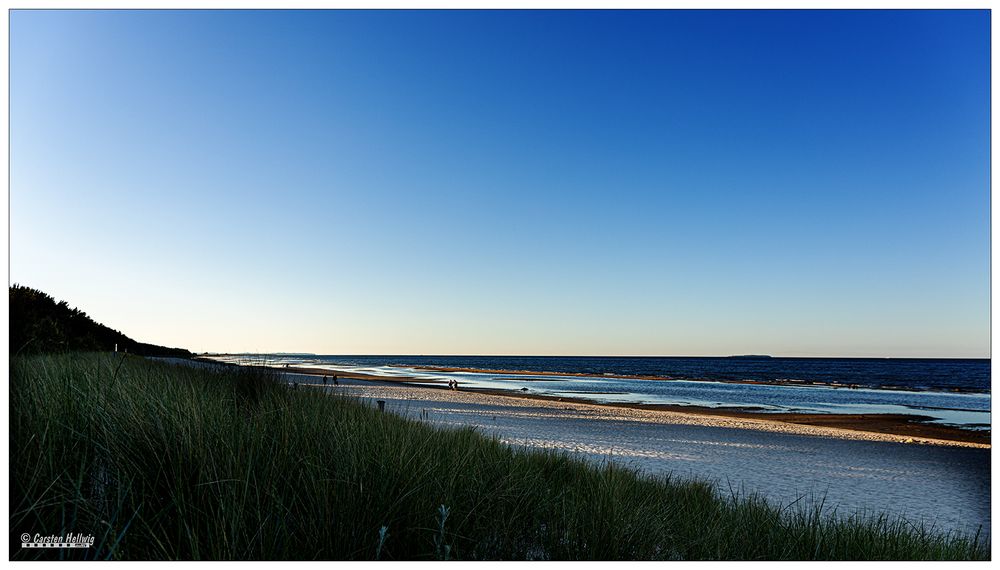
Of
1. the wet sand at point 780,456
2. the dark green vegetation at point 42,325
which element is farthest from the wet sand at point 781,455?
the dark green vegetation at point 42,325

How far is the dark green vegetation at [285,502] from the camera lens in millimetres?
2590

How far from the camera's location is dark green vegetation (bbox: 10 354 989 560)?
2590mm

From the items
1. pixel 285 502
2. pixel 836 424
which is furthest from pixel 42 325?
pixel 836 424

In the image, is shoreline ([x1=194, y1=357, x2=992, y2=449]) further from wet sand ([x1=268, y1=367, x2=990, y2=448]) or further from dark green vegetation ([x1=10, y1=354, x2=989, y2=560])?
dark green vegetation ([x1=10, y1=354, x2=989, y2=560])

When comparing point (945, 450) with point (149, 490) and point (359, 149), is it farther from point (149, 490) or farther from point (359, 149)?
point (149, 490)

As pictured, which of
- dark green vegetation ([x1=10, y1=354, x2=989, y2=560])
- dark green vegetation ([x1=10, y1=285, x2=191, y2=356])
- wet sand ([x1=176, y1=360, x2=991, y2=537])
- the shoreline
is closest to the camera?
dark green vegetation ([x1=10, y1=354, x2=989, y2=560])

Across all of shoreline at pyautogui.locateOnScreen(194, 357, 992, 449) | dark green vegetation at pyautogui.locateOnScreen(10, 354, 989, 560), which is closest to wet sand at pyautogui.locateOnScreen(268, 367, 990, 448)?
shoreline at pyautogui.locateOnScreen(194, 357, 992, 449)

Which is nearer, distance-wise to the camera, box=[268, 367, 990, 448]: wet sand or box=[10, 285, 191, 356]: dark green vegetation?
box=[10, 285, 191, 356]: dark green vegetation

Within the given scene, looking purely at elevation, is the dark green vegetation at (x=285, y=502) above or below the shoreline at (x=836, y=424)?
above

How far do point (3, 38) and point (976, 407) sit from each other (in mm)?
34188

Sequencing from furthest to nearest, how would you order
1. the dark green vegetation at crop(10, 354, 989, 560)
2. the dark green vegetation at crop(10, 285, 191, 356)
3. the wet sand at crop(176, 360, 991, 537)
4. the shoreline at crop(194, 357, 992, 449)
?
the shoreline at crop(194, 357, 992, 449)
the wet sand at crop(176, 360, 991, 537)
the dark green vegetation at crop(10, 285, 191, 356)
the dark green vegetation at crop(10, 354, 989, 560)

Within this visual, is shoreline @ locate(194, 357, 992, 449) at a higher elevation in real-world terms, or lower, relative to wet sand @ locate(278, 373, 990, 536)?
lower

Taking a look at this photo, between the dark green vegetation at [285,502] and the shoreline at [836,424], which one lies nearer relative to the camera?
the dark green vegetation at [285,502]

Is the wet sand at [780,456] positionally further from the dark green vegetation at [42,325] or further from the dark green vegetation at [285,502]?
the dark green vegetation at [42,325]
